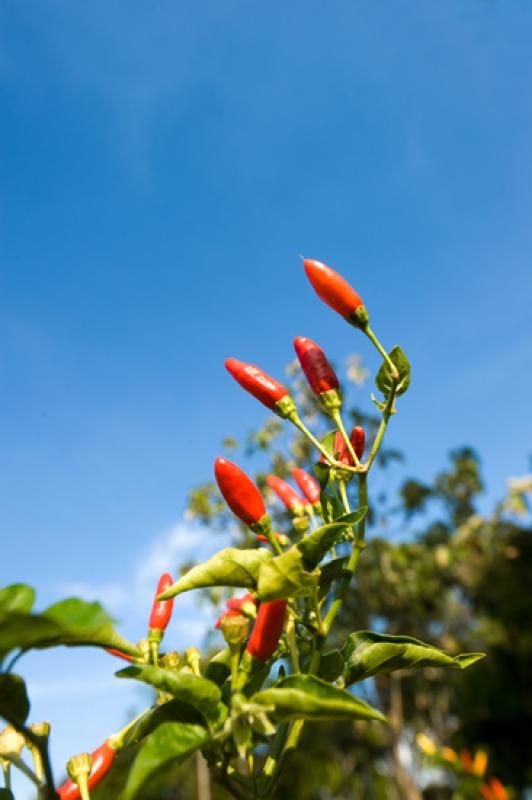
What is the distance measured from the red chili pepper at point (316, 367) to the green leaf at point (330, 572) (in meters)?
0.43

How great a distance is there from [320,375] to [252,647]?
2.09ft

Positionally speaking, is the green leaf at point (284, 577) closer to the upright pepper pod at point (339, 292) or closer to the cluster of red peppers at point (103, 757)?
the cluster of red peppers at point (103, 757)

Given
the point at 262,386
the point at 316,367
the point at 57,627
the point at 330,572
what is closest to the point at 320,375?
the point at 316,367

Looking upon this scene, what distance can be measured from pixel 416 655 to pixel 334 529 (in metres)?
0.32

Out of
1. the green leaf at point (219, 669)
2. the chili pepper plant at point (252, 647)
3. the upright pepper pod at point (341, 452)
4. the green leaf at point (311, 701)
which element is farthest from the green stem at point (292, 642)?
the upright pepper pod at point (341, 452)

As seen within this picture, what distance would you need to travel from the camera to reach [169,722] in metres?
0.95

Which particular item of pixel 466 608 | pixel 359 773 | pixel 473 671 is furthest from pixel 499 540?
pixel 359 773

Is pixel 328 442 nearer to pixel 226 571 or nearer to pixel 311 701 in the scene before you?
pixel 226 571

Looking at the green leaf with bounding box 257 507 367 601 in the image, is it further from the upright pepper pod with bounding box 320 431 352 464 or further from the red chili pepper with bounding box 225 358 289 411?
the red chili pepper with bounding box 225 358 289 411

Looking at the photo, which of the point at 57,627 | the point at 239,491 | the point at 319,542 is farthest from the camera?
the point at 239,491

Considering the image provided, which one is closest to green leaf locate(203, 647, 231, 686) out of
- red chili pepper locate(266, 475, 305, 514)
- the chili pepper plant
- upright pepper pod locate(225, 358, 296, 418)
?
the chili pepper plant

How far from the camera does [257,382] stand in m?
1.48

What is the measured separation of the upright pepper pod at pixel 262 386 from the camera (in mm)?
1476

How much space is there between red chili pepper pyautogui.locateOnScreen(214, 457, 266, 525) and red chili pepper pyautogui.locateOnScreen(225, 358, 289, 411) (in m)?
0.27
